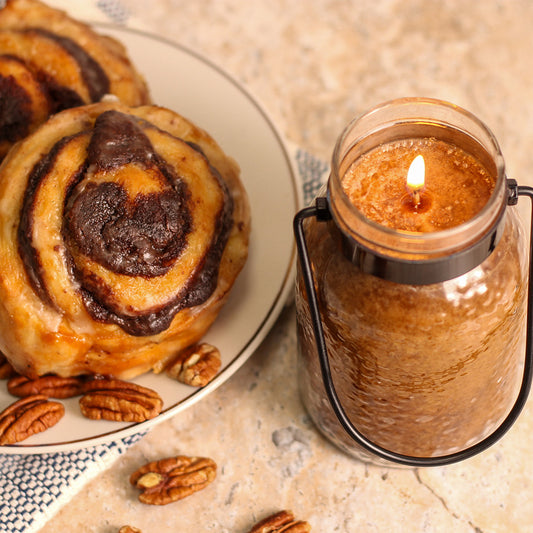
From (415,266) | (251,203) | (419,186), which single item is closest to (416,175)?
(419,186)

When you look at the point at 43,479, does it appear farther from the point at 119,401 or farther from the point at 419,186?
the point at 419,186

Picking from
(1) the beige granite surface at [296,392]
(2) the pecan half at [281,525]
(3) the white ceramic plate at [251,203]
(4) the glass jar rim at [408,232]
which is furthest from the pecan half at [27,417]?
(4) the glass jar rim at [408,232]

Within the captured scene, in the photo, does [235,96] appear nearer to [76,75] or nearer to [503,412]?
[76,75]

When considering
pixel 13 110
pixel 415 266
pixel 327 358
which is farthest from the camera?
pixel 13 110

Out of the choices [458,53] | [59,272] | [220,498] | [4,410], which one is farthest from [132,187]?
[458,53]

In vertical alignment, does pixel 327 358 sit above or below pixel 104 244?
below

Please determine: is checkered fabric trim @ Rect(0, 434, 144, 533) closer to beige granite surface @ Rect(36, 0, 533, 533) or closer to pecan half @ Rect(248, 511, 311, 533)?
beige granite surface @ Rect(36, 0, 533, 533)

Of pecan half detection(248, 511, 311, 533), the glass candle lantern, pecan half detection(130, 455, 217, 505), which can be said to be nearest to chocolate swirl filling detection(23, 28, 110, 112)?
the glass candle lantern
